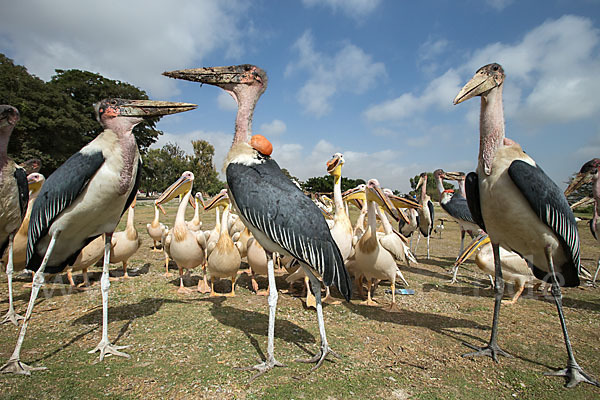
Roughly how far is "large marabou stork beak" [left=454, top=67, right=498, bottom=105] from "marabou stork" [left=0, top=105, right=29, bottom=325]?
579cm

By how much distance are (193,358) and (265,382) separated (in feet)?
2.96

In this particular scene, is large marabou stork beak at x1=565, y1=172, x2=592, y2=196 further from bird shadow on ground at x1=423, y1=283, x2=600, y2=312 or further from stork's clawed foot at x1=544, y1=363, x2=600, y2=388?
stork's clawed foot at x1=544, y1=363, x2=600, y2=388

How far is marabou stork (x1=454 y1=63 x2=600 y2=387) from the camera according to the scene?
313cm

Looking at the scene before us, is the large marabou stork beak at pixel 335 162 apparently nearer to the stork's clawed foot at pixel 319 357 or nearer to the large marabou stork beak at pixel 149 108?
the large marabou stork beak at pixel 149 108

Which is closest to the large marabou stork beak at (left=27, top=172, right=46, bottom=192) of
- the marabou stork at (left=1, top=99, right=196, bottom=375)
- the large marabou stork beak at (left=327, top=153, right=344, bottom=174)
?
the marabou stork at (left=1, top=99, right=196, bottom=375)

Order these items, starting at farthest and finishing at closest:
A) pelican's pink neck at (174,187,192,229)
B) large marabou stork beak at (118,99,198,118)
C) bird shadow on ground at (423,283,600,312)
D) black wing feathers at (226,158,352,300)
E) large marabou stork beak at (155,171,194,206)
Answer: large marabou stork beak at (155,171,194,206)
pelican's pink neck at (174,187,192,229)
bird shadow on ground at (423,283,600,312)
large marabou stork beak at (118,99,198,118)
black wing feathers at (226,158,352,300)

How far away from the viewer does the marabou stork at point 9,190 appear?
13.1 ft

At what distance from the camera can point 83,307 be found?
15.3 feet

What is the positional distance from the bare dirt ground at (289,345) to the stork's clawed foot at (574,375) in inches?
2.5

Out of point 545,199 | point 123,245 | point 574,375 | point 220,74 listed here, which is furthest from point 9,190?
point 574,375

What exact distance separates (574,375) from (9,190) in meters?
7.10

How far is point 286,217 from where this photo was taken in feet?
10.3

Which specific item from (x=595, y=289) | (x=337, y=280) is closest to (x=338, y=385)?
(x=337, y=280)

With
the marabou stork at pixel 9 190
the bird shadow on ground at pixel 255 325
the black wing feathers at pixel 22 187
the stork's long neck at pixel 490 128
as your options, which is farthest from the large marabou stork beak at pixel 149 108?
the stork's long neck at pixel 490 128
